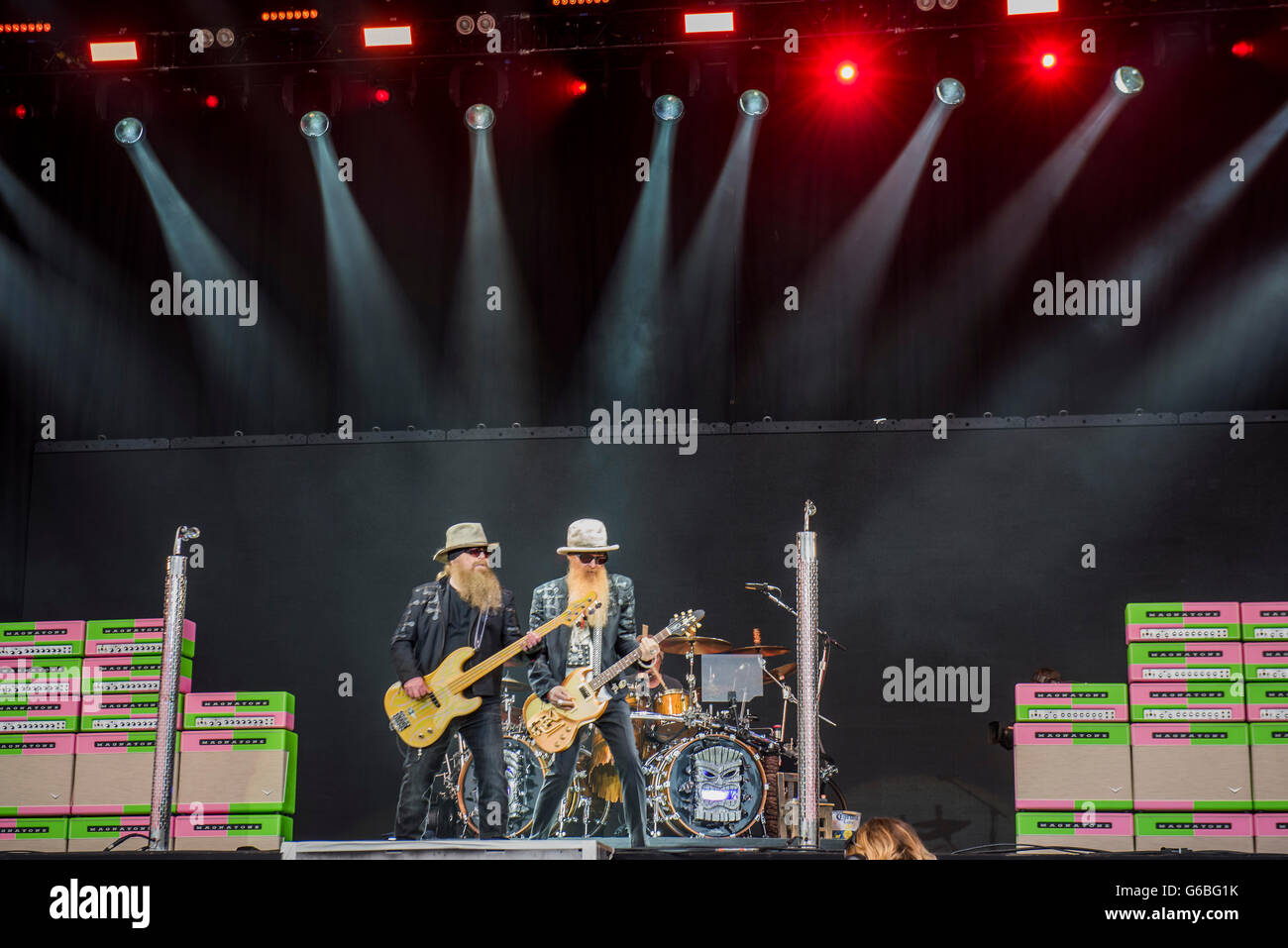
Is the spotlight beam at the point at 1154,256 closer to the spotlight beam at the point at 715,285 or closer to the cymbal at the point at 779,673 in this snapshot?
the spotlight beam at the point at 715,285

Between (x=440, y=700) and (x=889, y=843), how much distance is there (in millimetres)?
3750

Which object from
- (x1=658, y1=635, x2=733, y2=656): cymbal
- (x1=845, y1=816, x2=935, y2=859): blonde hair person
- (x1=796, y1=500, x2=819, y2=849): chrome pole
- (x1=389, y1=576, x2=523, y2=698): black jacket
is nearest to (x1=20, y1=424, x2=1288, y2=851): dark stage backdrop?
(x1=658, y1=635, x2=733, y2=656): cymbal

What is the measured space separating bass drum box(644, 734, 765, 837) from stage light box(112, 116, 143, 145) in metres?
6.20

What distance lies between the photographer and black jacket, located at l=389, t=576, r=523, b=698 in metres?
6.81

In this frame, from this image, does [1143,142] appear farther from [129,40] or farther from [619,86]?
[129,40]

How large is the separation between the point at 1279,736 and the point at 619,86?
6.48 m

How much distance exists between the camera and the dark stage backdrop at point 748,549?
9312mm

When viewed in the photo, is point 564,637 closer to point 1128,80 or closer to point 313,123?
point 313,123

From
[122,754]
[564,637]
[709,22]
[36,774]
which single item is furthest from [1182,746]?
[36,774]

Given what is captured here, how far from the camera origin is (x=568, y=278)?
10.2 m

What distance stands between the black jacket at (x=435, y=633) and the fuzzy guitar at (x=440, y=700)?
0.06 meters

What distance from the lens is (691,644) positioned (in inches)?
322

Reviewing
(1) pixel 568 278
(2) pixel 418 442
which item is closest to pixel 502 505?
(2) pixel 418 442

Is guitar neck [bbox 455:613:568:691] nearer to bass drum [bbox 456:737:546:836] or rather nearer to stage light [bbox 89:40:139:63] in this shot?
bass drum [bbox 456:737:546:836]
